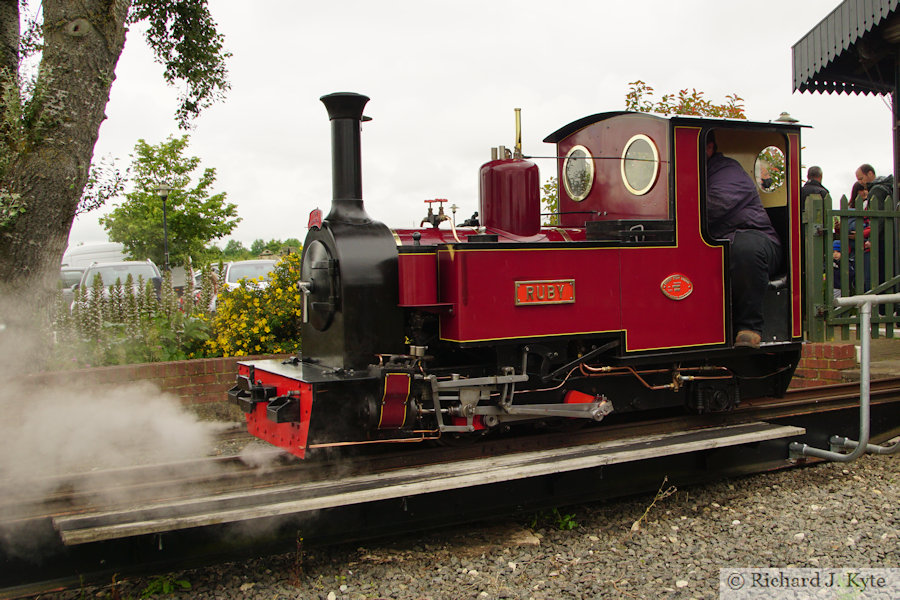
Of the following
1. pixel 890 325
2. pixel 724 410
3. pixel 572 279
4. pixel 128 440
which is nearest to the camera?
pixel 572 279

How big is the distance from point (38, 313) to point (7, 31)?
3.01 m

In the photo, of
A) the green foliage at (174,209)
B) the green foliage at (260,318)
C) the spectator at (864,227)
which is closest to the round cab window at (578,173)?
the spectator at (864,227)

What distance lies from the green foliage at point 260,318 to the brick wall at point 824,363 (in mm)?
5662

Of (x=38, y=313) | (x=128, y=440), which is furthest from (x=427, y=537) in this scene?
(x=38, y=313)

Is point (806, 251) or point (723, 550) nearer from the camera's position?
point (723, 550)

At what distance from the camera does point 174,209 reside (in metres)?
26.5

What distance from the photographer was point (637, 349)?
183 inches

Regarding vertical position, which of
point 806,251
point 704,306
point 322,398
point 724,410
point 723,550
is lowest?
point 723,550

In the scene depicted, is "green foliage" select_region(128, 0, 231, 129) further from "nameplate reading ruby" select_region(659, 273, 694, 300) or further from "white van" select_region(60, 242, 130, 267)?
"white van" select_region(60, 242, 130, 267)

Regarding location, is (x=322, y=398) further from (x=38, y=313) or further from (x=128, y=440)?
(x=38, y=313)

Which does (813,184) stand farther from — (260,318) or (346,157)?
(260,318)

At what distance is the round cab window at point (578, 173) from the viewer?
17.7 feet

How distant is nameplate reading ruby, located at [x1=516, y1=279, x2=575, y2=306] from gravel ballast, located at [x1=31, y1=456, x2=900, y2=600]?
1.37 metres

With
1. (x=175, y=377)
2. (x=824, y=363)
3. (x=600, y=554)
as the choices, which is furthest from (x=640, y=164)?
(x=175, y=377)
